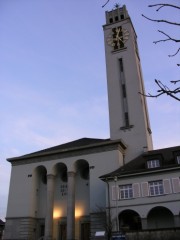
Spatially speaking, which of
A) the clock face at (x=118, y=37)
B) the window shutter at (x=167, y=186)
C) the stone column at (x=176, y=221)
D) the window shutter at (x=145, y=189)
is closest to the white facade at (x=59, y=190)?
the window shutter at (x=145, y=189)

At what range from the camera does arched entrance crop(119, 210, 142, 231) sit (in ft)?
108

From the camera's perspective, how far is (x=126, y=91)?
4675 centimetres

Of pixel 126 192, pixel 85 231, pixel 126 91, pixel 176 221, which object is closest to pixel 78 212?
pixel 85 231

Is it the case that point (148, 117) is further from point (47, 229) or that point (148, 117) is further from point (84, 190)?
point (47, 229)

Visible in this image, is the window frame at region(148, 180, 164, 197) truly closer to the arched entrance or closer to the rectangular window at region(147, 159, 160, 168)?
the rectangular window at region(147, 159, 160, 168)

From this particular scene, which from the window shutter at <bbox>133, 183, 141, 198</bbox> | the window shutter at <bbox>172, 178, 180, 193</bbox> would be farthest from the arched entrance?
the window shutter at <bbox>172, 178, 180, 193</bbox>

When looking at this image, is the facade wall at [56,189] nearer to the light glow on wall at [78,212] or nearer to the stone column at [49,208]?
the light glow on wall at [78,212]

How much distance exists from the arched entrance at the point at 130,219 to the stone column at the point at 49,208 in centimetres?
1177

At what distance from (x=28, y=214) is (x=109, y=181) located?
1436 cm

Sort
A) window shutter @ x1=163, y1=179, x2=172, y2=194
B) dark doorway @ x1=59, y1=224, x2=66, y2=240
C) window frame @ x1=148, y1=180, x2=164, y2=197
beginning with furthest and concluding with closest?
dark doorway @ x1=59, y1=224, x2=66, y2=240 → window frame @ x1=148, y1=180, x2=164, y2=197 → window shutter @ x1=163, y1=179, x2=172, y2=194

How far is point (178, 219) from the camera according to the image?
29062 mm

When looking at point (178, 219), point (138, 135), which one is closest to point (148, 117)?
point (138, 135)

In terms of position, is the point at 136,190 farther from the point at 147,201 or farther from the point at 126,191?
the point at 147,201

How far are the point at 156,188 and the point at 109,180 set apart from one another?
5.61 meters
